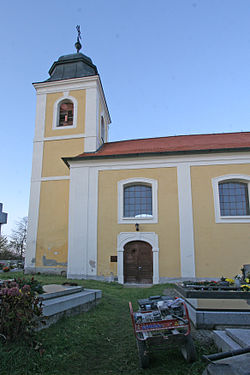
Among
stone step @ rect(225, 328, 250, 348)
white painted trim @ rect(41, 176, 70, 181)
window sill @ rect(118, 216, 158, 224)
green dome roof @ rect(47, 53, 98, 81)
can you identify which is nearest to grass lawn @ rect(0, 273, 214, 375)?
stone step @ rect(225, 328, 250, 348)

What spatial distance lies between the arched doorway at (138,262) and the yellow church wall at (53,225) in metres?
3.90

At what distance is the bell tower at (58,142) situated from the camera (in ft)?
53.9

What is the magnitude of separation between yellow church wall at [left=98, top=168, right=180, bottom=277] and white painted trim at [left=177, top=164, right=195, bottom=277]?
0.23m

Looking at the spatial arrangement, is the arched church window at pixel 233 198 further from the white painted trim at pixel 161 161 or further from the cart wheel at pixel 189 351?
the cart wheel at pixel 189 351

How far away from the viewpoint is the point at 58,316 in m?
5.76

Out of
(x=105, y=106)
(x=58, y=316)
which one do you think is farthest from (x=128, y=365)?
(x=105, y=106)

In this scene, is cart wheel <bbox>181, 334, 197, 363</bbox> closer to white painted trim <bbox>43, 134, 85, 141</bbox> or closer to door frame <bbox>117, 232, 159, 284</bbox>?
door frame <bbox>117, 232, 159, 284</bbox>

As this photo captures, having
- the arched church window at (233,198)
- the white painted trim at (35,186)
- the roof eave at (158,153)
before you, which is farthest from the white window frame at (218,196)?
the white painted trim at (35,186)

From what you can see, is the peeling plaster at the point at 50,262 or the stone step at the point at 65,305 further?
the peeling plaster at the point at 50,262

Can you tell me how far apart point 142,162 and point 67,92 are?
330 inches

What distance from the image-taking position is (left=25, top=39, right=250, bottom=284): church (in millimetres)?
13945

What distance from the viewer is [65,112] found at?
64.2 ft

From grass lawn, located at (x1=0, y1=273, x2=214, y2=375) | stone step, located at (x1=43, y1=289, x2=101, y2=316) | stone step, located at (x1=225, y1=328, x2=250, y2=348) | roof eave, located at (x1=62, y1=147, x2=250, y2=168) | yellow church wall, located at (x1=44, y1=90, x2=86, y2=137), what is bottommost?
grass lawn, located at (x1=0, y1=273, x2=214, y2=375)

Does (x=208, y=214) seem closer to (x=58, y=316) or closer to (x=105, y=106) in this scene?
(x=58, y=316)
